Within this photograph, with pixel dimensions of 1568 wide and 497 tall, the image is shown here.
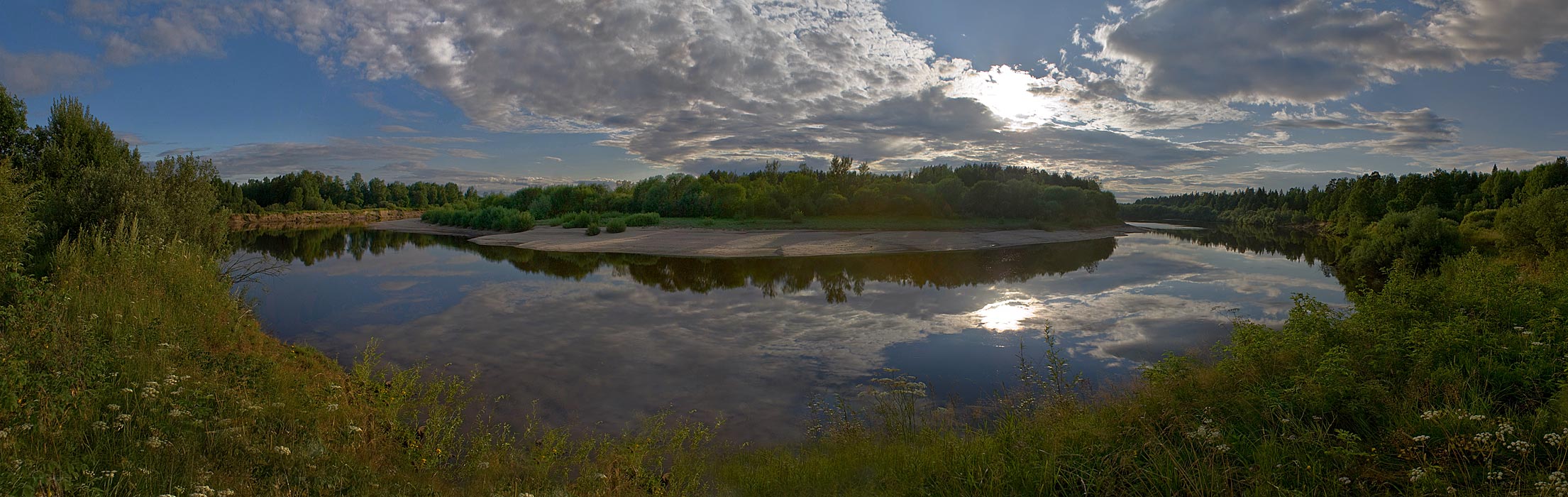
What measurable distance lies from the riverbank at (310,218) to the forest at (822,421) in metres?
68.8

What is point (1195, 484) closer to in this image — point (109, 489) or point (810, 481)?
point (810, 481)

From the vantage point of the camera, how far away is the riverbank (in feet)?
227

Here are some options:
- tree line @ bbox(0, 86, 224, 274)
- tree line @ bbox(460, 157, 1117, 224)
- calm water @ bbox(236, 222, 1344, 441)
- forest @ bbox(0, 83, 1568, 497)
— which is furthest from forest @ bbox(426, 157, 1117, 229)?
forest @ bbox(0, 83, 1568, 497)

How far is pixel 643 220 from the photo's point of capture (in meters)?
52.8

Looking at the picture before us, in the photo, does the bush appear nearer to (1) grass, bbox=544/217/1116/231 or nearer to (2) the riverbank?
(1) grass, bbox=544/217/1116/231

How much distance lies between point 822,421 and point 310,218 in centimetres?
10283

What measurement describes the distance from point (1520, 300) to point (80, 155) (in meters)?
26.7

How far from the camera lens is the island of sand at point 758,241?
109 ft

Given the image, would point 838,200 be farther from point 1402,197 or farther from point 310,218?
point 310,218

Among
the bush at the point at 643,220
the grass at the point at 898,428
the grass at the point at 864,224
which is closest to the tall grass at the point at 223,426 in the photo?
the grass at the point at 898,428

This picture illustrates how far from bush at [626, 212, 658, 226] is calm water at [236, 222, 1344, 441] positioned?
2434cm

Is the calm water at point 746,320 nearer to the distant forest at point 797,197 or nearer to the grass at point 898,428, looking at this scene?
the grass at point 898,428

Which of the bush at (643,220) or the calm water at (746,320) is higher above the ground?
the bush at (643,220)

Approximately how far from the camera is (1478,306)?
21.8 ft
